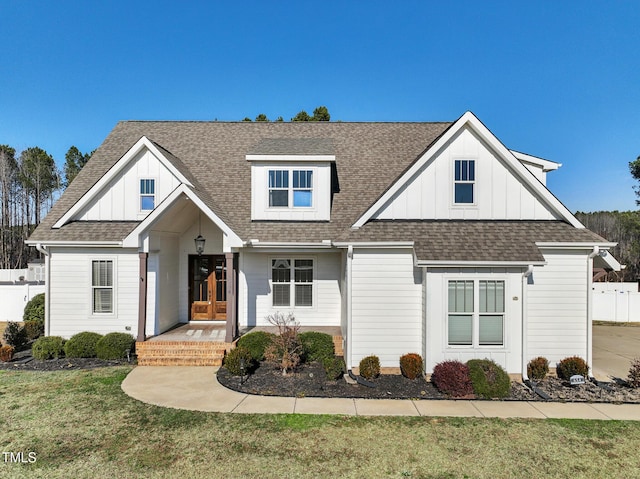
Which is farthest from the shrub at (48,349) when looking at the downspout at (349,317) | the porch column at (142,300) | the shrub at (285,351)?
the downspout at (349,317)

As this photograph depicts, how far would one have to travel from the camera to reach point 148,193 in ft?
40.7

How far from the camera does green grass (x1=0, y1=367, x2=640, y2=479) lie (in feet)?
17.5

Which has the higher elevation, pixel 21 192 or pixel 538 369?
pixel 21 192

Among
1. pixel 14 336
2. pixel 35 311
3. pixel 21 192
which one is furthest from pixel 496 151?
pixel 21 192

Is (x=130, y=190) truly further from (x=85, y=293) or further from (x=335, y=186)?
(x=335, y=186)

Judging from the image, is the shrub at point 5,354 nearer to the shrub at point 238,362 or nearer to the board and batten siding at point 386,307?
the shrub at point 238,362

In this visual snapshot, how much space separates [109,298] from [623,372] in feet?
52.3

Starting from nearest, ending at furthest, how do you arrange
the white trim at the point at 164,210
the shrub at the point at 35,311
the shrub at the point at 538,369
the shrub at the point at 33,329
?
the shrub at the point at 538,369, the white trim at the point at 164,210, the shrub at the point at 33,329, the shrub at the point at 35,311

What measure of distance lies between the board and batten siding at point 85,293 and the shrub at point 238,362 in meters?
4.39

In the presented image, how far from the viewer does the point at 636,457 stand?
19.0 ft

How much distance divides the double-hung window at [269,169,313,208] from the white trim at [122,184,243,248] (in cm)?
240

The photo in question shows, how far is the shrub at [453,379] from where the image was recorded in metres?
8.23

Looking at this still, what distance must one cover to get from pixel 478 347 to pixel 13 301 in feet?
69.6

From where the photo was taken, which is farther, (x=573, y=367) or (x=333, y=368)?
(x=573, y=367)
